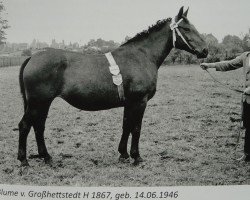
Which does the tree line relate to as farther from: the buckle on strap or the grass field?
the grass field

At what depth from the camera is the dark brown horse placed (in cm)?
397

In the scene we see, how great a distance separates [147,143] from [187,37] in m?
1.55

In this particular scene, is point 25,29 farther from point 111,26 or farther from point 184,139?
point 184,139

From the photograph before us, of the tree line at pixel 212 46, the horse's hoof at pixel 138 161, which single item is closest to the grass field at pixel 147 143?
the horse's hoof at pixel 138 161

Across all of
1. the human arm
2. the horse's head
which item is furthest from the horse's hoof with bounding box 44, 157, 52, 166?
the human arm

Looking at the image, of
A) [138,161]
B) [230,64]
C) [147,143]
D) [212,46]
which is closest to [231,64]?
[230,64]

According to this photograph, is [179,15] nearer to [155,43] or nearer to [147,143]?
[155,43]

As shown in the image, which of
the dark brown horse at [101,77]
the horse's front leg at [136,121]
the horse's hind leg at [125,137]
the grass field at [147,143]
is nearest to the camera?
the grass field at [147,143]

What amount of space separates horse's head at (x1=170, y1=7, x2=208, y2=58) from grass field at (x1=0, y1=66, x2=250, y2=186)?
1.14 m

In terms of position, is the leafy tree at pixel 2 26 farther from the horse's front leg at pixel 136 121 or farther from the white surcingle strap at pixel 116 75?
the horse's front leg at pixel 136 121

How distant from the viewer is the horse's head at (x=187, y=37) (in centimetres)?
417

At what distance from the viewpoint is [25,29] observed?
4227 millimetres

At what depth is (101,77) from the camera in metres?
4.08
